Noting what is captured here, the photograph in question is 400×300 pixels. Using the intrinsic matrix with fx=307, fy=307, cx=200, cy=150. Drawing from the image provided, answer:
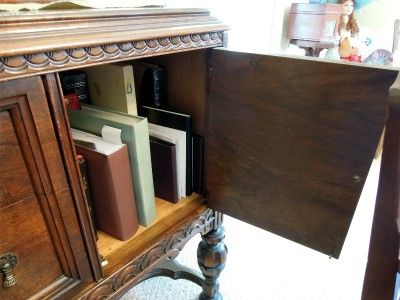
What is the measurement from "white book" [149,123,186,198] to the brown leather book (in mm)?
131

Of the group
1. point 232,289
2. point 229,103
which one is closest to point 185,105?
point 229,103

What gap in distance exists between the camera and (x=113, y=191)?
542mm

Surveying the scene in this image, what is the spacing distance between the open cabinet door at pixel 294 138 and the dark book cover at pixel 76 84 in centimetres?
28

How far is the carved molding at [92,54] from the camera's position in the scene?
0.32m

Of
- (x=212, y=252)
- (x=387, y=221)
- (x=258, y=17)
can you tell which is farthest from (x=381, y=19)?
(x=387, y=221)

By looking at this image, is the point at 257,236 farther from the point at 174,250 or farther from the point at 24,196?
the point at 24,196

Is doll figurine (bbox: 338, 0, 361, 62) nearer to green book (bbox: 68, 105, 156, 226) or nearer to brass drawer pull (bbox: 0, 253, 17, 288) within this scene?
green book (bbox: 68, 105, 156, 226)

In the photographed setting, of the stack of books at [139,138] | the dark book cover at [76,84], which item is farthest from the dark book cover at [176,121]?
the dark book cover at [76,84]

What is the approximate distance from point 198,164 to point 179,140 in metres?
0.08

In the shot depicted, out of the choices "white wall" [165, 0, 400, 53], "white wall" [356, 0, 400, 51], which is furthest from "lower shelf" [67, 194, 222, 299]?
"white wall" [356, 0, 400, 51]

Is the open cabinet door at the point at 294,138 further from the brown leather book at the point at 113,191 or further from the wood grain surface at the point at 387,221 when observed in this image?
the brown leather book at the point at 113,191

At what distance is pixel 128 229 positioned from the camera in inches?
23.3

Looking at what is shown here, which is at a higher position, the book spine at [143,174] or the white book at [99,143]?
the white book at [99,143]

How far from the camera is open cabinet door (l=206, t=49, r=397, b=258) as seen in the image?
440 mm
